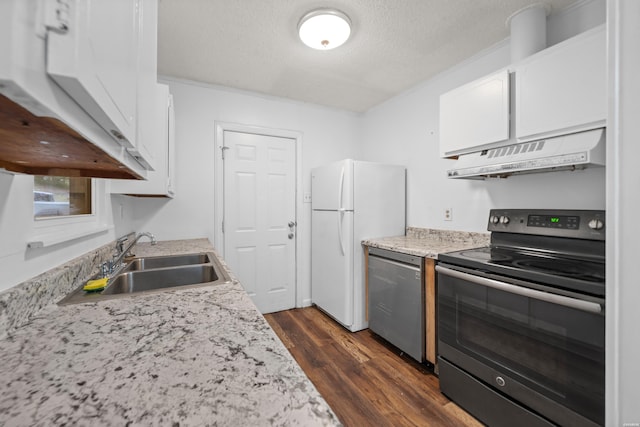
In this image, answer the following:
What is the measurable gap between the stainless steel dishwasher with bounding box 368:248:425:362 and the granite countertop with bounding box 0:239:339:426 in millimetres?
1478

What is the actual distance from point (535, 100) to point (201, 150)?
106 inches

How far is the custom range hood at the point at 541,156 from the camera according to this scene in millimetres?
1334

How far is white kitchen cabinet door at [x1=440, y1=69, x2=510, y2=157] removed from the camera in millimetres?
1691

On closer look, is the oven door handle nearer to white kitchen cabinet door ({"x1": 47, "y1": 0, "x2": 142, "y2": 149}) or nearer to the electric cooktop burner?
the electric cooktop burner

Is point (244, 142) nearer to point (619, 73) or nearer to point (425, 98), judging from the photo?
point (425, 98)

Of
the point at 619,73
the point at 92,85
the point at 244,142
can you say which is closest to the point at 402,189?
the point at 244,142

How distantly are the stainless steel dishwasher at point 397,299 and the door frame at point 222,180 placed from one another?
3.29 feet

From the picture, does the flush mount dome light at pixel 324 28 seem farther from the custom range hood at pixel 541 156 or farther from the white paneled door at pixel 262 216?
the white paneled door at pixel 262 216

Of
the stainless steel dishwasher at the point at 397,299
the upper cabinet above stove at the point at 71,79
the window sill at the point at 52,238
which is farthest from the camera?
the stainless steel dishwasher at the point at 397,299

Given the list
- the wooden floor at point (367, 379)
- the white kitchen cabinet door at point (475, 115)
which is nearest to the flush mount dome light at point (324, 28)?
the white kitchen cabinet door at point (475, 115)

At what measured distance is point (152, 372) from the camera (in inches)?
20.9

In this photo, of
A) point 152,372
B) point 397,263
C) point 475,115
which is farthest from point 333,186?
point 152,372

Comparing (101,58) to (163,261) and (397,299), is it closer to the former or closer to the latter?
(163,261)

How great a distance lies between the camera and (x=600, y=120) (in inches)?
52.2
